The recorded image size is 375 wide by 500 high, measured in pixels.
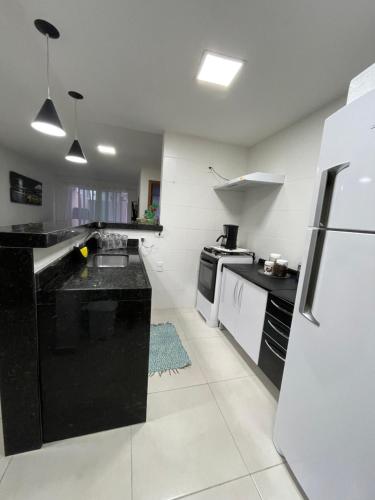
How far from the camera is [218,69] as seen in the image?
149cm

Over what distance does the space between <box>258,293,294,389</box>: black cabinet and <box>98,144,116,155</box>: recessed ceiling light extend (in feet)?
11.6

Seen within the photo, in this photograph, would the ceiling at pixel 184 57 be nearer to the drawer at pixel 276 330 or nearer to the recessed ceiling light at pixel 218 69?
the recessed ceiling light at pixel 218 69

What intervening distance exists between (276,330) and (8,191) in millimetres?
5186

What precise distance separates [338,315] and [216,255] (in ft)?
5.26

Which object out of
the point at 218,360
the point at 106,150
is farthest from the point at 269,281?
the point at 106,150

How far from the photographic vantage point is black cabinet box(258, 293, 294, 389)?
4.36ft

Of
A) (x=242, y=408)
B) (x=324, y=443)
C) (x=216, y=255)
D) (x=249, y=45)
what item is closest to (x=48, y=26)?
(x=249, y=45)

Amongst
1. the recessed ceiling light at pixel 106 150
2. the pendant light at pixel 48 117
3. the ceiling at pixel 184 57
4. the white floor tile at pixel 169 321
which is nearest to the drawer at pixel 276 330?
the white floor tile at pixel 169 321

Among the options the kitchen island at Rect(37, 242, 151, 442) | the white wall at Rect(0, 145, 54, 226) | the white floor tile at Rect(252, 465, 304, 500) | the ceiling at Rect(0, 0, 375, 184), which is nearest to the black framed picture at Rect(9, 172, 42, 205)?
the white wall at Rect(0, 145, 54, 226)

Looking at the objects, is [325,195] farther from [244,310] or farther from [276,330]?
[244,310]

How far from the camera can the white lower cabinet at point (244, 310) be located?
1.65 meters

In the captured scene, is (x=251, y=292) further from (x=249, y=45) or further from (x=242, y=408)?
(x=249, y=45)

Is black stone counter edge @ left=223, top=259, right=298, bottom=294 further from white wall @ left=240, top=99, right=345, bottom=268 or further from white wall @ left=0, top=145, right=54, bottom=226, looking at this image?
white wall @ left=0, top=145, right=54, bottom=226

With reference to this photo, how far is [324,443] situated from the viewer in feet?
2.79
